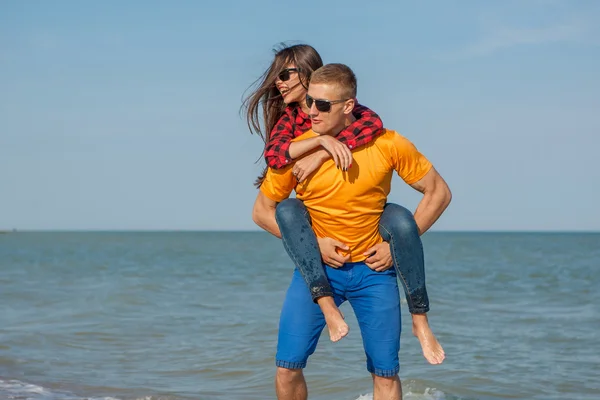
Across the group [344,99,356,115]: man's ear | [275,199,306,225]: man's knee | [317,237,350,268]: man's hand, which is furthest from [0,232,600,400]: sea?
[344,99,356,115]: man's ear

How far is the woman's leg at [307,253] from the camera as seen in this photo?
4402mm

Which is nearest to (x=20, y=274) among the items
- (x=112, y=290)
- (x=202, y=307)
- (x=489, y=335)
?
(x=112, y=290)

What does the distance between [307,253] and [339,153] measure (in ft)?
2.00

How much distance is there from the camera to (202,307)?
620 inches

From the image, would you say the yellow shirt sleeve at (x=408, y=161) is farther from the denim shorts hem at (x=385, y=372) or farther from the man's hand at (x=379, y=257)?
the denim shorts hem at (x=385, y=372)

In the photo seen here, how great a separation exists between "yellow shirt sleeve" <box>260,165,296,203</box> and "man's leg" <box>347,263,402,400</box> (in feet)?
1.92

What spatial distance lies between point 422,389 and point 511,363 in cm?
213

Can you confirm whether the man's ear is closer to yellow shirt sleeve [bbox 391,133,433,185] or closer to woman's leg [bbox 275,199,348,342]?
yellow shirt sleeve [bbox 391,133,433,185]

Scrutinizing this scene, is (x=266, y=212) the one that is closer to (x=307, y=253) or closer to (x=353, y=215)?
(x=307, y=253)

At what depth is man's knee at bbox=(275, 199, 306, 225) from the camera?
4461mm

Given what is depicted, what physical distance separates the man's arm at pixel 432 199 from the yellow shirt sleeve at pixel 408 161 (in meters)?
0.06

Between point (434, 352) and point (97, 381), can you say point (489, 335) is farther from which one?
point (434, 352)

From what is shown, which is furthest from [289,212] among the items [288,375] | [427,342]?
[427,342]

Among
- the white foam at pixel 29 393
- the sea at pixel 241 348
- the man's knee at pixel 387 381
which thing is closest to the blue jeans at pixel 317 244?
the man's knee at pixel 387 381
